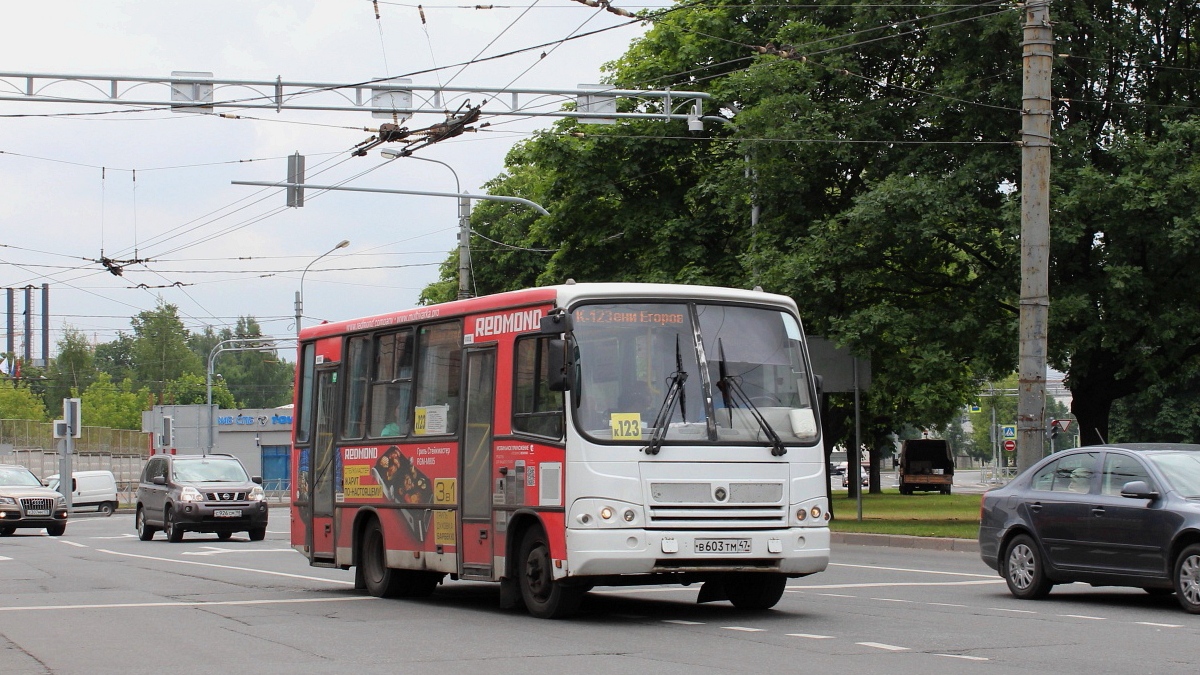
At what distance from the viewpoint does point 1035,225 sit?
21.0m

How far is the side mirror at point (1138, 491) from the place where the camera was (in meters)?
13.9

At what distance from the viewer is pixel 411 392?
15.9 m

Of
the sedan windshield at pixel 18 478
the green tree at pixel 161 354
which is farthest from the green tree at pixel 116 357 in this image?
the sedan windshield at pixel 18 478

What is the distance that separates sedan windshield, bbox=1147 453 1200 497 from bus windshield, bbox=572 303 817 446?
3094 mm

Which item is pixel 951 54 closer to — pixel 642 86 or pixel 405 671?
pixel 642 86

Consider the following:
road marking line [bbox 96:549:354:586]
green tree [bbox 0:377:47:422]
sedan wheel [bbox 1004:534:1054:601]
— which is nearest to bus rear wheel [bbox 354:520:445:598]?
road marking line [bbox 96:549:354:586]

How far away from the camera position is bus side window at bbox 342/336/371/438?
1697 centimetres

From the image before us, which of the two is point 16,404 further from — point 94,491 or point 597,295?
point 597,295

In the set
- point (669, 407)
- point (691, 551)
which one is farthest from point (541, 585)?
point (669, 407)

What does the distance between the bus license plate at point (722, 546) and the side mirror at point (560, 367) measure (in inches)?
62.9

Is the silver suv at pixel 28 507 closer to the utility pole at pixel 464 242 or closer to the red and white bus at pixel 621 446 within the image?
the utility pole at pixel 464 242

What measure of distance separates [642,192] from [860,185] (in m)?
6.42

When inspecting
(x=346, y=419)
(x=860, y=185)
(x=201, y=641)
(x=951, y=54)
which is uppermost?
(x=951, y=54)

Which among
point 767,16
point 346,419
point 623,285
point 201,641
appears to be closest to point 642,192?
point 767,16
